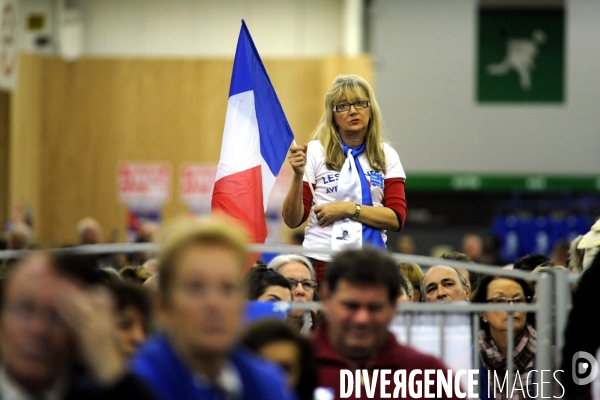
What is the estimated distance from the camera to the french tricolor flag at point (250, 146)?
612cm

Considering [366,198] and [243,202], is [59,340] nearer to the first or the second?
[366,198]

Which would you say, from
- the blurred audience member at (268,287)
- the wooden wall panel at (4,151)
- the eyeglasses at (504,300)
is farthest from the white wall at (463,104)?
the blurred audience member at (268,287)

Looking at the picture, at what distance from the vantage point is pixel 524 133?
71.9ft

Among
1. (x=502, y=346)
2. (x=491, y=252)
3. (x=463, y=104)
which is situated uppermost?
(x=463, y=104)

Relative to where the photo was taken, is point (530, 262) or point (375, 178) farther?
point (530, 262)

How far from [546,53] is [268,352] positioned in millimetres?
20121

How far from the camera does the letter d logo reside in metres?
3.81

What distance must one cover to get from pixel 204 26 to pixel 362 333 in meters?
17.5

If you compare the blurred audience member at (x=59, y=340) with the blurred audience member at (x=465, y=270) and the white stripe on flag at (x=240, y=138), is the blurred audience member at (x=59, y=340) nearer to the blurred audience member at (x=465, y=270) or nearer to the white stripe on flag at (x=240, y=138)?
the white stripe on flag at (x=240, y=138)

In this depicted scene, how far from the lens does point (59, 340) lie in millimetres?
2203

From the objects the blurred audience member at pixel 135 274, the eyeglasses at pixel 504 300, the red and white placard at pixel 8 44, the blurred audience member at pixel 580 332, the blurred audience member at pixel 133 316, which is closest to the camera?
the blurred audience member at pixel 133 316

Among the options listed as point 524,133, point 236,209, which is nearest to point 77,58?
point 524,133

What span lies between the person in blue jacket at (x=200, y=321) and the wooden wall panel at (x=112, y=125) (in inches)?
641

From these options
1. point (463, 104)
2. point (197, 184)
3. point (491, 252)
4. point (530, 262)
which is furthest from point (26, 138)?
point (530, 262)
